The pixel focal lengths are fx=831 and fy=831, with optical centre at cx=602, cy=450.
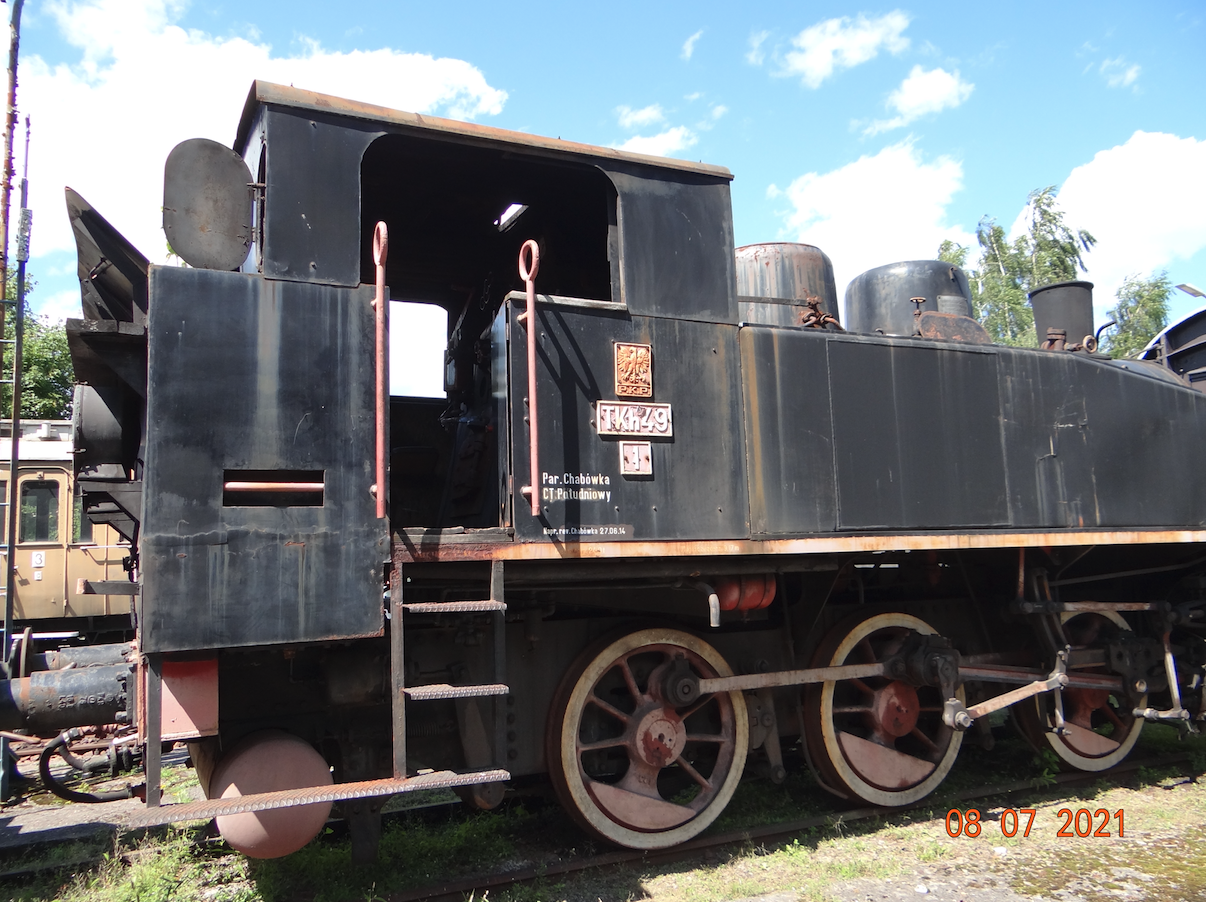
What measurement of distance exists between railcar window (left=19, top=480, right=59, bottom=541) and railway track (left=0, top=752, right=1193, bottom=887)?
6.30 meters

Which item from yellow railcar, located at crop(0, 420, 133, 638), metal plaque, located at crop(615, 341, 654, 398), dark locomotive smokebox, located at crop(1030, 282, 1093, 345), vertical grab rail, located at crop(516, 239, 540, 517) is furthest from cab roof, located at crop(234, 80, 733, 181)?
yellow railcar, located at crop(0, 420, 133, 638)

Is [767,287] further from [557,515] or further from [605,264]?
[557,515]

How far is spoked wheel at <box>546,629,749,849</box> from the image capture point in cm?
436

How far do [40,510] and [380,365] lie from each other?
9345 millimetres

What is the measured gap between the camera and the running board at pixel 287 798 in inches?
121

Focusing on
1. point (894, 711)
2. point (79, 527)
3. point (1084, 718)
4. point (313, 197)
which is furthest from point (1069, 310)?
point (79, 527)

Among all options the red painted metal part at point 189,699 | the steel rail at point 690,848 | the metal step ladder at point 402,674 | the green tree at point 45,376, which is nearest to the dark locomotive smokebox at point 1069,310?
the steel rail at point 690,848

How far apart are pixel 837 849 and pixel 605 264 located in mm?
4156

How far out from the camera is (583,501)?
393cm

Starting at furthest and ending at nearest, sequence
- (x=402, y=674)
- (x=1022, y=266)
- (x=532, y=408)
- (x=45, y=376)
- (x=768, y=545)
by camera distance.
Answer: (x=1022, y=266) → (x=45, y=376) → (x=768, y=545) → (x=532, y=408) → (x=402, y=674)

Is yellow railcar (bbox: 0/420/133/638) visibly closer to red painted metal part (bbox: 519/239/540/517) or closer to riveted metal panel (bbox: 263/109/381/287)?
riveted metal panel (bbox: 263/109/381/287)

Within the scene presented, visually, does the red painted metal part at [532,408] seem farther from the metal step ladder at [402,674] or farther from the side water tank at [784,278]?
the side water tank at [784,278]

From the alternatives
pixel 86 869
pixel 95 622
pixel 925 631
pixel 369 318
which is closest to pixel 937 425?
pixel 925 631

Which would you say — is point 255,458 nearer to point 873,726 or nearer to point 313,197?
point 313,197
